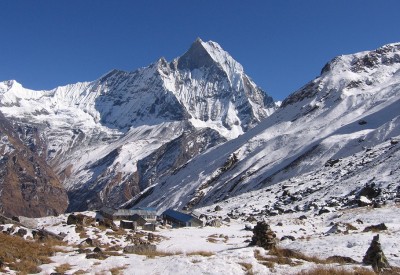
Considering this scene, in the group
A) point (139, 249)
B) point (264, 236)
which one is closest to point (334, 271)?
point (264, 236)

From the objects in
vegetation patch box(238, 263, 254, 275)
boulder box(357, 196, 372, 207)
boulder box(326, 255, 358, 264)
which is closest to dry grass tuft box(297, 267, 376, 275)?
vegetation patch box(238, 263, 254, 275)

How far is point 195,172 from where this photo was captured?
176375mm

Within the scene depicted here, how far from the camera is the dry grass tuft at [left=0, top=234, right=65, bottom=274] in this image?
21100 mm

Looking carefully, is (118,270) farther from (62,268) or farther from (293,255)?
(293,255)

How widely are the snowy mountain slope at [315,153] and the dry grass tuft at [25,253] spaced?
44.5 m

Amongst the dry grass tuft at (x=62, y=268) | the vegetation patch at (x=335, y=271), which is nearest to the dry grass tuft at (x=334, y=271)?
the vegetation patch at (x=335, y=271)

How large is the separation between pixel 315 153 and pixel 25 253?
10545cm

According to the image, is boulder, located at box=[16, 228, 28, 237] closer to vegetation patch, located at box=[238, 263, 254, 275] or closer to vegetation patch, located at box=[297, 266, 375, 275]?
vegetation patch, located at box=[238, 263, 254, 275]

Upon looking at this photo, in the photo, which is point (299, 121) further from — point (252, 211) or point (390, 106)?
point (252, 211)

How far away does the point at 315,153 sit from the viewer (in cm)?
12206

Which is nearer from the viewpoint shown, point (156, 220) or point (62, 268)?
point (62, 268)

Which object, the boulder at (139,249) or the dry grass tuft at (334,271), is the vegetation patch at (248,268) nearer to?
the dry grass tuft at (334,271)

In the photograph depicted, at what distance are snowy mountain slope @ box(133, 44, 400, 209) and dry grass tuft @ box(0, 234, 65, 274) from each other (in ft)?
146

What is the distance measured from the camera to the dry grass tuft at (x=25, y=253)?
21100mm
